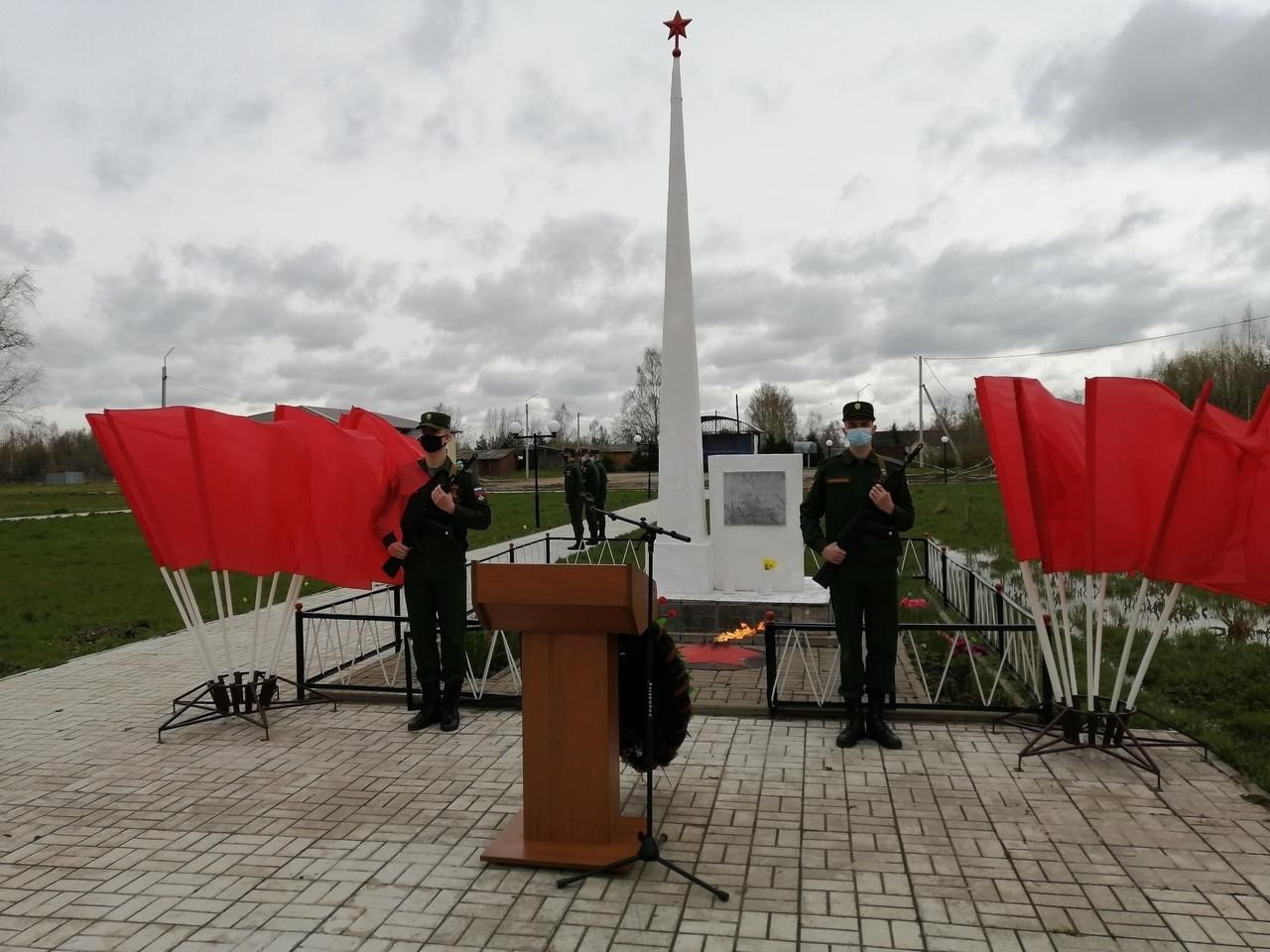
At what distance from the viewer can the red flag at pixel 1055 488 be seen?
16.6ft

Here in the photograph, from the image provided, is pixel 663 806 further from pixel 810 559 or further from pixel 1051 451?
pixel 810 559

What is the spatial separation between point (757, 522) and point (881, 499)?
14.7 ft

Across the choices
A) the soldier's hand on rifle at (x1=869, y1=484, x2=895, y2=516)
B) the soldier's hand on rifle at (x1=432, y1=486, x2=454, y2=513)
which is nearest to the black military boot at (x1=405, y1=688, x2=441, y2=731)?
the soldier's hand on rifle at (x1=432, y1=486, x2=454, y2=513)

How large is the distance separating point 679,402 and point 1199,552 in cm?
564

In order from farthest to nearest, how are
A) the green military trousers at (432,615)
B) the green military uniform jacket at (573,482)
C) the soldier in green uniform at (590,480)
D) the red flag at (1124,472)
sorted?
1. the soldier in green uniform at (590,480)
2. the green military uniform jacket at (573,482)
3. the green military trousers at (432,615)
4. the red flag at (1124,472)

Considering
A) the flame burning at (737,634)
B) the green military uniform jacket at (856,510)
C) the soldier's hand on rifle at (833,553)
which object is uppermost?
the green military uniform jacket at (856,510)

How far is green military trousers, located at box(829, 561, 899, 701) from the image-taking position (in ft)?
17.6

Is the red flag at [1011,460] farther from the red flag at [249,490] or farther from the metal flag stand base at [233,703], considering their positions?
the metal flag stand base at [233,703]

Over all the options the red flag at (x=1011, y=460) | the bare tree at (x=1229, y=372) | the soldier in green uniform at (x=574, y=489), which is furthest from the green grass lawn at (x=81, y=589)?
the bare tree at (x=1229, y=372)

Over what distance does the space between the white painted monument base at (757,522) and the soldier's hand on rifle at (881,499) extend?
4.25 meters

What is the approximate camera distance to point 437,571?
19.1ft

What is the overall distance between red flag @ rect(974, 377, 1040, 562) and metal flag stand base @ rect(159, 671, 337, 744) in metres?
4.81

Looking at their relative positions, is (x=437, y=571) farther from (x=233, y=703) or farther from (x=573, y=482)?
(x=573, y=482)

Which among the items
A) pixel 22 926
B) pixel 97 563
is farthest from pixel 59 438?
pixel 22 926
